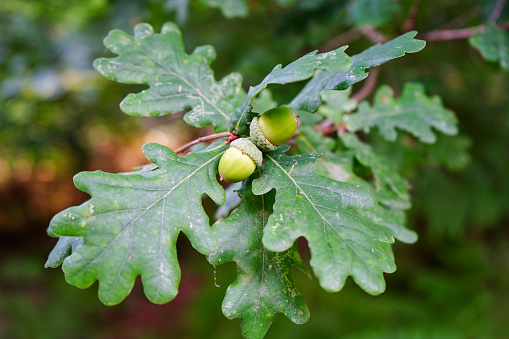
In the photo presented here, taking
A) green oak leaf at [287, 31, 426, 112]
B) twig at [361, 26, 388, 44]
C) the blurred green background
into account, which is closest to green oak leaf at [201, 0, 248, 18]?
the blurred green background

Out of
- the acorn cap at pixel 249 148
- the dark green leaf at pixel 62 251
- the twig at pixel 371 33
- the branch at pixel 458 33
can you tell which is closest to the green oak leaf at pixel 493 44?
the branch at pixel 458 33

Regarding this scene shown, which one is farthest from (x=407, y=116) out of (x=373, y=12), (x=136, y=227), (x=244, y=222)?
(x=136, y=227)

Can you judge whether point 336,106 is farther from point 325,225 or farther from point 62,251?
point 62,251

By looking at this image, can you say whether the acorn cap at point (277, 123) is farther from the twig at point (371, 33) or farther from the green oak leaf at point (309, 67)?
the twig at point (371, 33)

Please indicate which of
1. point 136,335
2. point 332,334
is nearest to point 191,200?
point 332,334

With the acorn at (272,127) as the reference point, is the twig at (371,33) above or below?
below

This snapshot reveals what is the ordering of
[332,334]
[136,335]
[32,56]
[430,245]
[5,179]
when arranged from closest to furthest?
1. [32,56]
2. [332,334]
3. [430,245]
4. [136,335]
5. [5,179]

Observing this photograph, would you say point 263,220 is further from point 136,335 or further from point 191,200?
point 136,335
